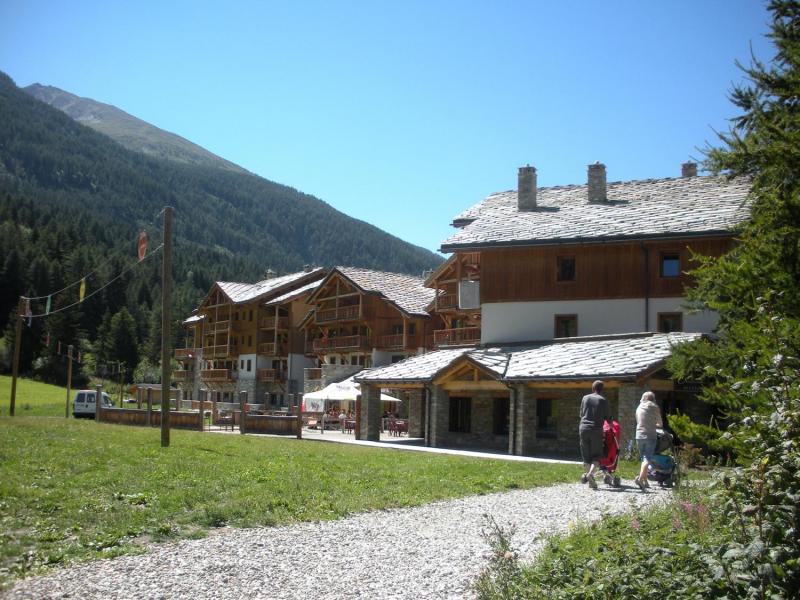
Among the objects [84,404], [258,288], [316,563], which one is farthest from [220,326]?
[316,563]

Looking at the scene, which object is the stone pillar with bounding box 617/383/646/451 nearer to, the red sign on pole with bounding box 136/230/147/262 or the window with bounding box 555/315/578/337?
the window with bounding box 555/315/578/337

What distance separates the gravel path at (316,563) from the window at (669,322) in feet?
63.3

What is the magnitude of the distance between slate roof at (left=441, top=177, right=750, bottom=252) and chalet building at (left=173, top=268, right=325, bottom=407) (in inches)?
1242

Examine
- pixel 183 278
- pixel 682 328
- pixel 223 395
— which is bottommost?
pixel 223 395

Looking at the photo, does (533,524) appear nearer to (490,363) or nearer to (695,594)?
(695,594)

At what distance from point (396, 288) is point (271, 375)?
53.4 feet

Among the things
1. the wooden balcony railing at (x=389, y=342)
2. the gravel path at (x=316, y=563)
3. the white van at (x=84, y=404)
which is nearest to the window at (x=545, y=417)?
the gravel path at (x=316, y=563)

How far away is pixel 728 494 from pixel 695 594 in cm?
65

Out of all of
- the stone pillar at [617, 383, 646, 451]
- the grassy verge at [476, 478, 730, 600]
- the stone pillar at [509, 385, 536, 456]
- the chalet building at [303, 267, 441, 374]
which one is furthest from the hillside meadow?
the chalet building at [303, 267, 441, 374]

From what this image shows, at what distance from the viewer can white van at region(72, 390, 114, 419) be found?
47.6m

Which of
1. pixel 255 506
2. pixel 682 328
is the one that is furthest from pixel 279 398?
pixel 255 506

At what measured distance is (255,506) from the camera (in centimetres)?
1120

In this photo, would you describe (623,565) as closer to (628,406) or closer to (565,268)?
(628,406)

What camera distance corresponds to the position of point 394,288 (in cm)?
5638
